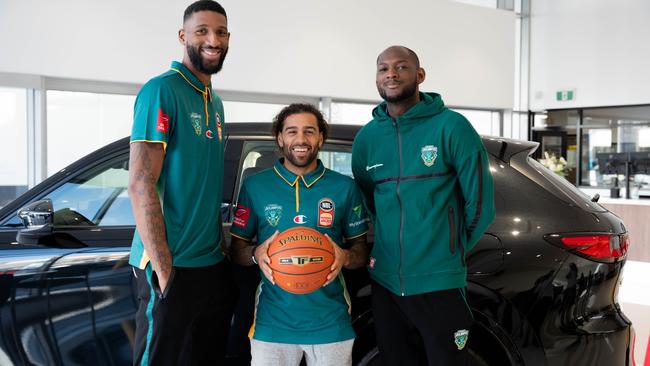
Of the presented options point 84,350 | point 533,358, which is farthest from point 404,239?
point 84,350

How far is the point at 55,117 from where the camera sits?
7.38 meters

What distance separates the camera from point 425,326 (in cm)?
185

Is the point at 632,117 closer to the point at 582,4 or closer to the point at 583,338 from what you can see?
the point at 582,4

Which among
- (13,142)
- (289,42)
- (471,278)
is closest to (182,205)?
(471,278)

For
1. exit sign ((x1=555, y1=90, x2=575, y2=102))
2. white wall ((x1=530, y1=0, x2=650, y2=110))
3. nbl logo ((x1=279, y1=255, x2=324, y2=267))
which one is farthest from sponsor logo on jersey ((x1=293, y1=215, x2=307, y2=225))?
exit sign ((x1=555, y1=90, x2=575, y2=102))

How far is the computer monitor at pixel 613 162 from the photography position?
27.5 ft

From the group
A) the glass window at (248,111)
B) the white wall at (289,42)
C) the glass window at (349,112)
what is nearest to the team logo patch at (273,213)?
the white wall at (289,42)

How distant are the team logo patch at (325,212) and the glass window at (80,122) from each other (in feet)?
20.8

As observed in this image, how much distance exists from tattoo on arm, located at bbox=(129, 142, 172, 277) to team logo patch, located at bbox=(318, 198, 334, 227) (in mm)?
498

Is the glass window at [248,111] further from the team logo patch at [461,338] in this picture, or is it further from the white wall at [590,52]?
the white wall at [590,52]

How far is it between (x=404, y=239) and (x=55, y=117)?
6.71 metres

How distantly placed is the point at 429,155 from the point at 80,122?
6.73m

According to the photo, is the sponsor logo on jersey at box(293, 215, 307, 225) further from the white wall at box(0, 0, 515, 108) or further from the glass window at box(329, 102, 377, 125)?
the glass window at box(329, 102, 377, 125)

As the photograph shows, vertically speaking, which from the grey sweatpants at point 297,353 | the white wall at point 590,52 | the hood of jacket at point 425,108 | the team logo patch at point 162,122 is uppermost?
the white wall at point 590,52
